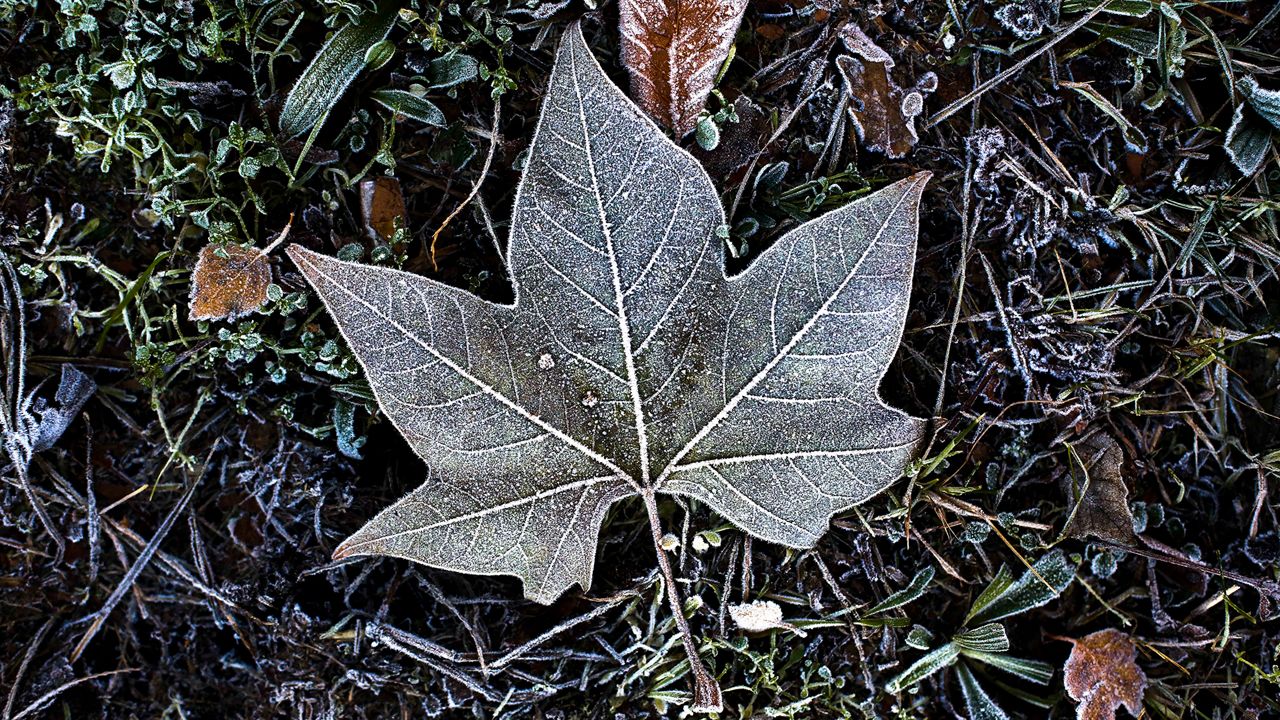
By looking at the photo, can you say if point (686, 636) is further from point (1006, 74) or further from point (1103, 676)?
point (1006, 74)

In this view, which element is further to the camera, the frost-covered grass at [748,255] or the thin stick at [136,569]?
the thin stick at [136,569]

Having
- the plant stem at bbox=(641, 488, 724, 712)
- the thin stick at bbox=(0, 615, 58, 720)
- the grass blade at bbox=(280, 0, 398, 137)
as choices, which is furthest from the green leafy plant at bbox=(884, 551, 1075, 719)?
the thin stick at bbox=(0, 615, 58, 720)

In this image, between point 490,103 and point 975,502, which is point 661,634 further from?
point 490,103

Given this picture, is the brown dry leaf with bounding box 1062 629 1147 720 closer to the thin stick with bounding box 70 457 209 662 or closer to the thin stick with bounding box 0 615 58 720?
the thin stick with bounding box 70 457 209 662

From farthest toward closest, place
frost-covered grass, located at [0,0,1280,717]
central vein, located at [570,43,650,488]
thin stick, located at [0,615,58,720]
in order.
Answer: thin stick, located at [0,615,58,720]
frost-covered grass, located at [0,0,1280,717]
central vein, located at [570,43,650,488]

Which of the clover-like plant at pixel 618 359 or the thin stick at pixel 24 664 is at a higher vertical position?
the clover-like plant at pixel 618 359

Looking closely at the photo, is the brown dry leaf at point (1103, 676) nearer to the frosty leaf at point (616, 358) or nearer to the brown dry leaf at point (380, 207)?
the frosty leaf at point (616, 358)

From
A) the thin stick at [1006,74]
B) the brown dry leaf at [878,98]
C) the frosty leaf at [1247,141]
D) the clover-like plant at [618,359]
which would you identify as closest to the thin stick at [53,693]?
the clover-like plant at [618,359]

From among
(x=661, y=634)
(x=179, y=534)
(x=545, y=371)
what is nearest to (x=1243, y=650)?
(x=661, y=634)
